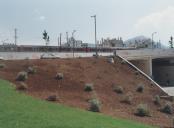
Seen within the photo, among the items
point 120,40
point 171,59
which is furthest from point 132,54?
point 120,40

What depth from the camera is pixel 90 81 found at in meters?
47.0

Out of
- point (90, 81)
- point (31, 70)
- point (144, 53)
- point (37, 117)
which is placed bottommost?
point (90, 81)

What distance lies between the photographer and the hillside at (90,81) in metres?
33.8

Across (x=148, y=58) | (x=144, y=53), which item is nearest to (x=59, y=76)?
(x=144, y=53)

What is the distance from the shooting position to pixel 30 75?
4381 cm

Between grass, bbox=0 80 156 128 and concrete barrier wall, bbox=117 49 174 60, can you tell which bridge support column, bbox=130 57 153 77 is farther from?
grass, bbox=0 80 156 128

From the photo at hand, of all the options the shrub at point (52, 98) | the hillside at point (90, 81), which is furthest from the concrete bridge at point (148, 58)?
the shrub at point (52, 98)

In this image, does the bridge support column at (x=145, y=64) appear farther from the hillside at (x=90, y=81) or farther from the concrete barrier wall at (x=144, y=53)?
the hillside at (x=90, y=81)

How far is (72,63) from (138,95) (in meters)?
12.6

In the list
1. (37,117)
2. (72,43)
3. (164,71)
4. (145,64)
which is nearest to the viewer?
(37,117)

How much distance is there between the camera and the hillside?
33.8m

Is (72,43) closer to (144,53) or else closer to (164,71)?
(164,71)

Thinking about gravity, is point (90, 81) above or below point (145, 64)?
below

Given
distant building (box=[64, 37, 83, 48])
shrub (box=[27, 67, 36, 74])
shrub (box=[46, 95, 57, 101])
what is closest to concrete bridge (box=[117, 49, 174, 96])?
shrub (box=[27, 67, 36, 74])
